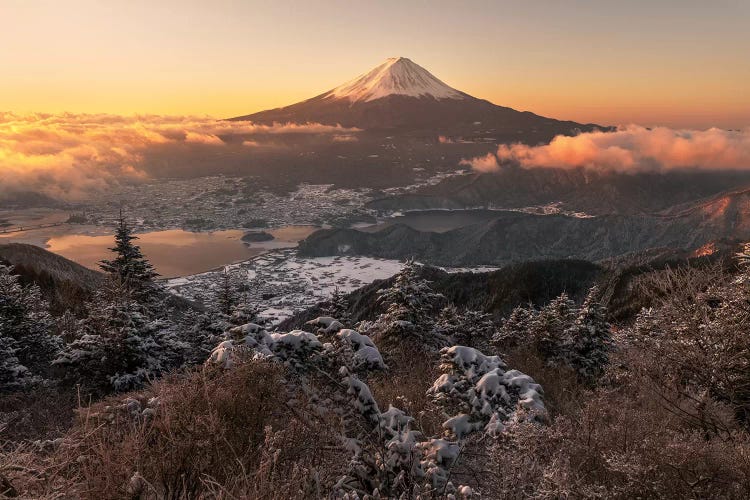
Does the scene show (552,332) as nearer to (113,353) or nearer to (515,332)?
(515,332)

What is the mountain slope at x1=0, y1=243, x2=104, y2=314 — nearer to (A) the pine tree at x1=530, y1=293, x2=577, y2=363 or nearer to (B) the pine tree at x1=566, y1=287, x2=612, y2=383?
(A) the pine tree at x1=530, y1=293, x2=577, y2=363

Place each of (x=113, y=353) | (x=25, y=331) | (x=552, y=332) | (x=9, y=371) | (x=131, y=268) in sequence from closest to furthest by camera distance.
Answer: (x=113, y=353)
(x=9, y=371)
(x=25, y=331)
(x=552, y=332)
(x=131, y=268)

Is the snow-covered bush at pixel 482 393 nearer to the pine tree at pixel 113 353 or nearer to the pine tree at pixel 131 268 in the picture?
the pine tree at pixel 113 353

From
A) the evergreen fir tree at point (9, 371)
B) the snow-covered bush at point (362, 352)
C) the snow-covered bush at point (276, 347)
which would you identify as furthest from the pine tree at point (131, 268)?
Result: the snow-covered bush at point (362, 352)

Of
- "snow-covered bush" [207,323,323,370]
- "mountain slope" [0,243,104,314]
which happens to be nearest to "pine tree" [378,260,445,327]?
"snow-covered bush" [207,323,323,370]

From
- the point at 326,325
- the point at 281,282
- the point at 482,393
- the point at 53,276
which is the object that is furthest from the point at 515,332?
the point at 281,282

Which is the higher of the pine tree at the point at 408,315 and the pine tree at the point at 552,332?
the pine tree at the point at 408,315
